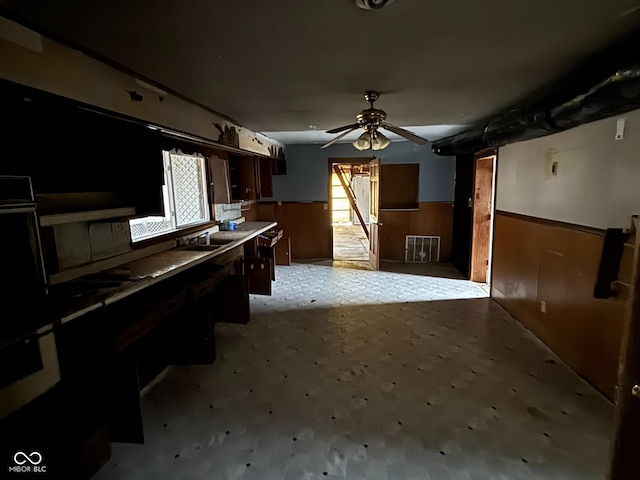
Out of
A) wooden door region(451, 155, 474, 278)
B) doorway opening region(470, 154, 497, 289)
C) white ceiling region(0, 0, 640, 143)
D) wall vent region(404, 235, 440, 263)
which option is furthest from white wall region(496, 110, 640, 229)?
wall vent region(404, 235, 440, 263)

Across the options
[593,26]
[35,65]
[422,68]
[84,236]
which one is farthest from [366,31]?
[84,236]

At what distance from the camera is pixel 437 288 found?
5.07 meters

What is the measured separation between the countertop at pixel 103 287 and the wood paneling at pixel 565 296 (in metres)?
3.06

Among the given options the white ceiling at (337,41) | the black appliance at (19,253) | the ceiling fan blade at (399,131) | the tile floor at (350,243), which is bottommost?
the tile floor at (350,243)

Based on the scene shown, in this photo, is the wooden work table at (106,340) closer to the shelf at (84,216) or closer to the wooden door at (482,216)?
the shelf at (84,216)

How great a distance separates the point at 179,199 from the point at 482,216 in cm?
418

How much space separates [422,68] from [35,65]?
2050mm

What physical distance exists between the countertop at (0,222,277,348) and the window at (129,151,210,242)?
24 cm

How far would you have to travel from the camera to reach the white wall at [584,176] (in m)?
2.30

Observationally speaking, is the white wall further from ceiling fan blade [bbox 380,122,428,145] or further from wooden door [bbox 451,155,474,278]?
wooden door [bbox 451,155,474,278]

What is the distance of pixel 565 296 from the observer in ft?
9.76

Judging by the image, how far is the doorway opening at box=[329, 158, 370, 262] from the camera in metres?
7.22

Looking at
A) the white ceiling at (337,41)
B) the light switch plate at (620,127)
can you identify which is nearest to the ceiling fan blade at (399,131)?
the white ceiling at (337,41)

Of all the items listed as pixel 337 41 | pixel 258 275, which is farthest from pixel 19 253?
pixel 258 275
